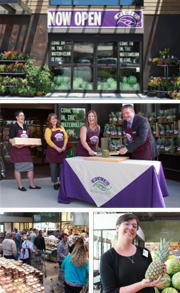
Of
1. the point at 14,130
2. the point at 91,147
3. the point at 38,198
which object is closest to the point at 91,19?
the point at 14,130

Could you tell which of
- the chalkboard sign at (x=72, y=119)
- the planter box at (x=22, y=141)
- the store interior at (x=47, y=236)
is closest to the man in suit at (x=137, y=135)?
the store interior at (x=47, y=236)

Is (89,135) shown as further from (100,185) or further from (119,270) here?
(119,270)

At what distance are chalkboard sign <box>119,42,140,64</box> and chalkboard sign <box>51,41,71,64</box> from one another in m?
1.52

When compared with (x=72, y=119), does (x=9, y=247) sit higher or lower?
lower

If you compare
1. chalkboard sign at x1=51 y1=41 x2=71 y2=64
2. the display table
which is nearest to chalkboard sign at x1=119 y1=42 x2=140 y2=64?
chalkboard sign at x1=51 y1=41 x2=71 y2=64

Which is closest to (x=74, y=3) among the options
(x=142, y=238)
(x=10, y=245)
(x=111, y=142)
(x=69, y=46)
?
(x=69, y=46)

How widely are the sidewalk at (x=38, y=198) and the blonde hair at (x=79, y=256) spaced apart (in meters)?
0.96

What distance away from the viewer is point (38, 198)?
16.5 feet

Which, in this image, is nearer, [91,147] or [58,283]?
[58,283]

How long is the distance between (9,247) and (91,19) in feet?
21.4

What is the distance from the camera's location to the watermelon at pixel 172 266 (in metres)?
2.99

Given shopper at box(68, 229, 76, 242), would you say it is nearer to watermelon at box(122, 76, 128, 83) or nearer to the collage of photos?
the collage of photos

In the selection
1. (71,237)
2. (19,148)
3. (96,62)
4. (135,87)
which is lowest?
(71,237)

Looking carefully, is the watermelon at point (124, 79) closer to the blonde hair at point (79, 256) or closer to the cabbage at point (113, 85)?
the cabbage at point (113, 85)
